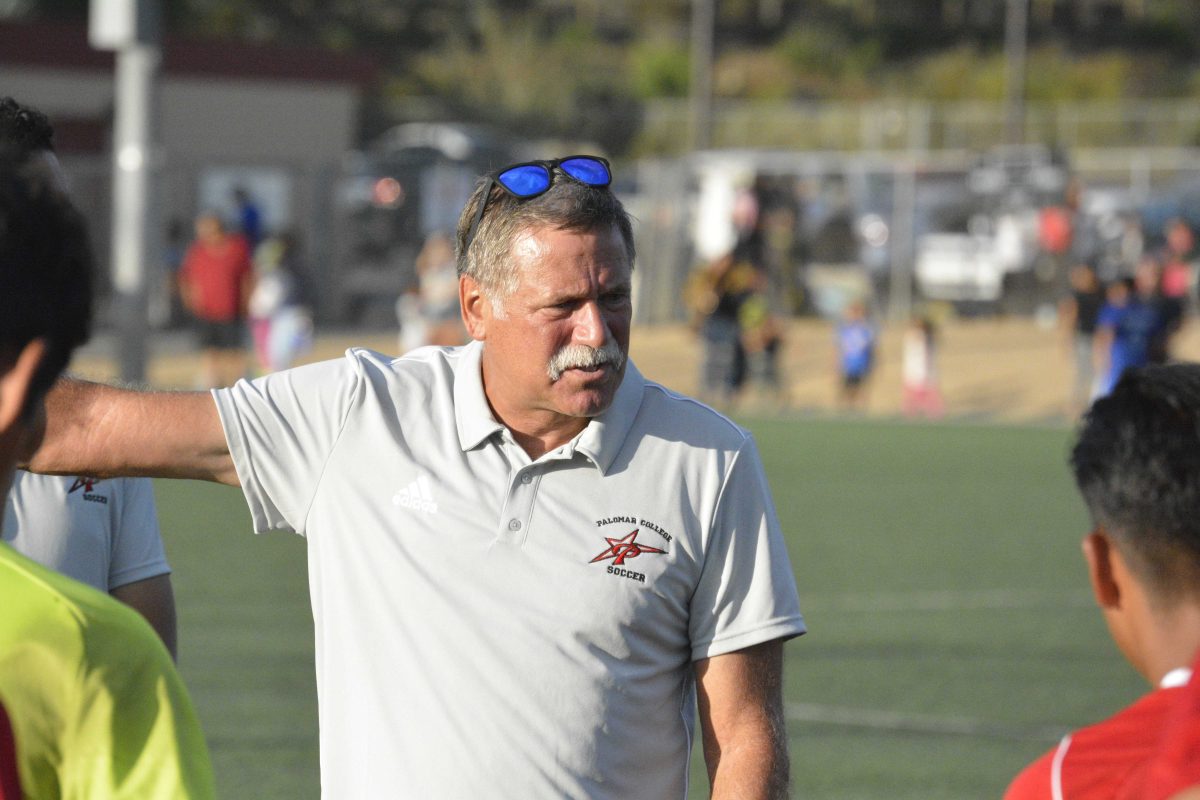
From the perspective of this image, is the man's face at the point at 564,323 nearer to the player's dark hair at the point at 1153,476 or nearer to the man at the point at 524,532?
the man at the point at 524,532

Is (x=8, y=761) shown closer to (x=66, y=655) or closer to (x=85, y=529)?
(x=66, y=655)

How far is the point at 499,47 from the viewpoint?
62.5 m

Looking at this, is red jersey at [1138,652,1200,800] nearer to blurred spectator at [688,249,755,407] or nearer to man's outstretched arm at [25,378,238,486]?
man's outstretched arm at [25,378,238,486]

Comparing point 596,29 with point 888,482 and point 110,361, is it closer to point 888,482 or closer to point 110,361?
point 110,361

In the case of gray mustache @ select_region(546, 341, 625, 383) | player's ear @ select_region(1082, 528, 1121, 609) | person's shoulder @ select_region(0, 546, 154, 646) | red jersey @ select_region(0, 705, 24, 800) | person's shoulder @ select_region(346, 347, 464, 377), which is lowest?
red jersey @ select_region(0, 705, 24, 800)

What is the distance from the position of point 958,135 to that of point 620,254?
45862mm

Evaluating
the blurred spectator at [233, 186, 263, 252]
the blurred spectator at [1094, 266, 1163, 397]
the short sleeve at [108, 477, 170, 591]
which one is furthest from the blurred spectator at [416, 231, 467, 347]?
the short sleeve at [108, 477, 170, 591]

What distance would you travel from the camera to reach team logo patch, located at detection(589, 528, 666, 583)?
3.40 m

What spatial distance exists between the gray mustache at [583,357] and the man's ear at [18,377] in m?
1.78

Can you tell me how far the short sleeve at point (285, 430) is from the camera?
11.4ft

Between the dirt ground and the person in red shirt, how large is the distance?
0.66 metres

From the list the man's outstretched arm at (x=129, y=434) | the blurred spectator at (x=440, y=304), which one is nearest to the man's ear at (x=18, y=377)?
the man's outstretched arm at (x=129, y=434)

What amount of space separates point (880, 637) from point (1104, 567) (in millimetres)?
8291

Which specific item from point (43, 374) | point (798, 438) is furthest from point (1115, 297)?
point (43, 374)
